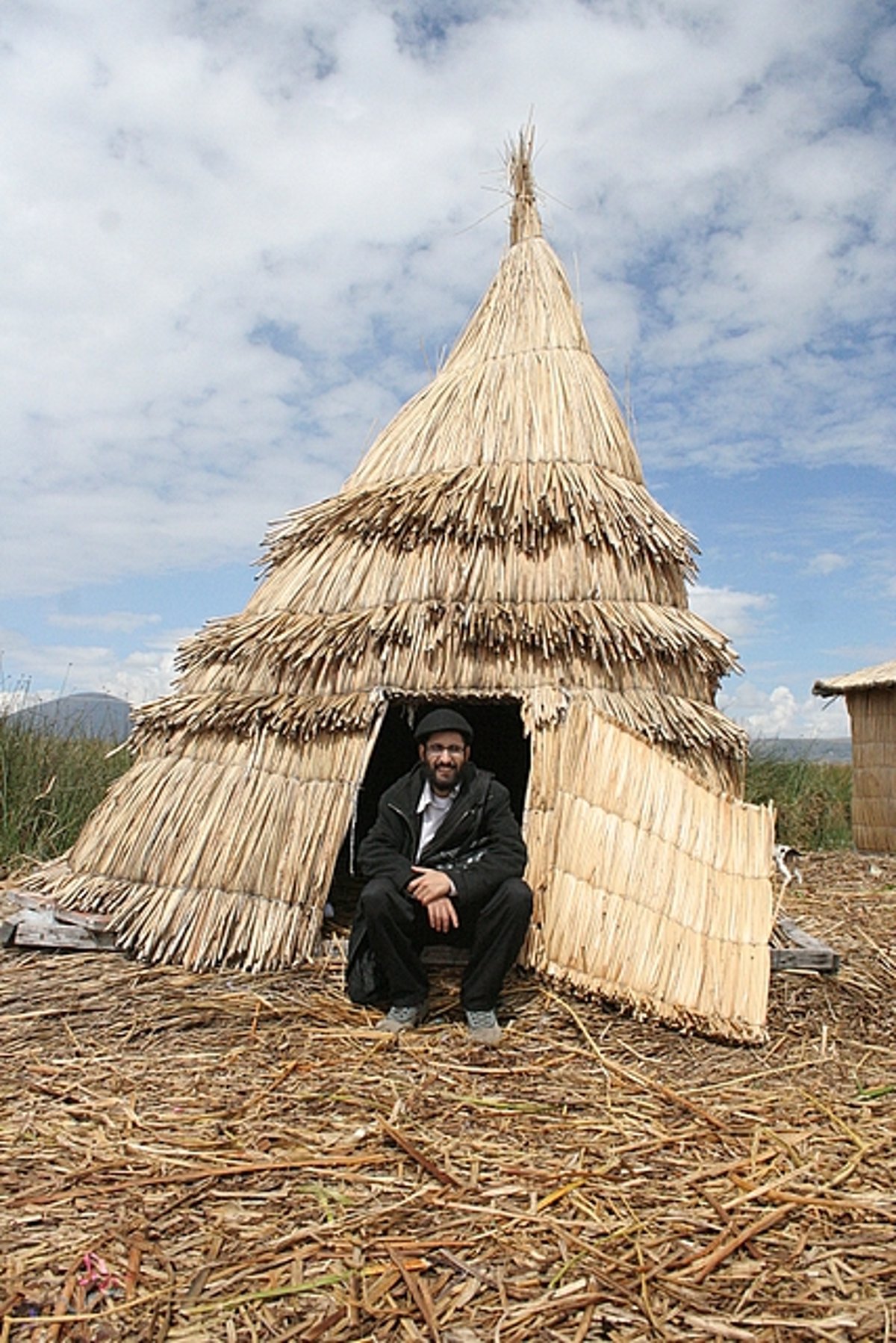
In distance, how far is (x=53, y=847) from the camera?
7770 mm

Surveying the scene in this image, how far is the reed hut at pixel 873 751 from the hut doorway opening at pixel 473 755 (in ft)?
13.4

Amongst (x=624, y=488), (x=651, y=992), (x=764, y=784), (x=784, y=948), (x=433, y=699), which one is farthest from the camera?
(x=764, y=784)

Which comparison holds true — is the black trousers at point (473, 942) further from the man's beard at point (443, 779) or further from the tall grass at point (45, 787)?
the tall grass at point (45, 787)

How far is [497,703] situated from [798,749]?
813cm

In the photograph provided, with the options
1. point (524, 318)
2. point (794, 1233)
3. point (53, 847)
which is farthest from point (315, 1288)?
point (53, 847)

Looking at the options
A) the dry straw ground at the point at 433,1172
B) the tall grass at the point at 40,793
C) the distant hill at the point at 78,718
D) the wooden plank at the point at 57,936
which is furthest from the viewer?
the distant hill at the point at 78,718

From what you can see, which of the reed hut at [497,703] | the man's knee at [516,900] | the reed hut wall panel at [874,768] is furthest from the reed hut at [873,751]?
the man's knee at [516,900]

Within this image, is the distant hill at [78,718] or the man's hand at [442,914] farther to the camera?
the distant hill at [78,718]

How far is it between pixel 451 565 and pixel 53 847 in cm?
421

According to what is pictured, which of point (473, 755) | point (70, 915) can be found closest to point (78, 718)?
point (473, 755)

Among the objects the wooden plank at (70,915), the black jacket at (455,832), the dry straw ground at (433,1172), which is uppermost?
the black jacket at (455,832)

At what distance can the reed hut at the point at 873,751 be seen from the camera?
33.0 feet

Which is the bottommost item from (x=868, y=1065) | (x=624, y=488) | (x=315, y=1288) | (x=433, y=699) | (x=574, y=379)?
(x=315, y=1288)

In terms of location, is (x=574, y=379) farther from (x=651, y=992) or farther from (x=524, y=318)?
(x=651, y=992)
